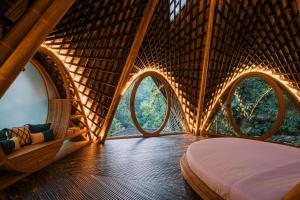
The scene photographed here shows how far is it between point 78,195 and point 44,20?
1.77 meters

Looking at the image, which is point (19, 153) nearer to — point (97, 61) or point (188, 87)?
point (97, 61)

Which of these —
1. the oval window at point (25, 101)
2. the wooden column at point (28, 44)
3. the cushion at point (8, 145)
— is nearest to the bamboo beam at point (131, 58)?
the oval window at point (25, 101)

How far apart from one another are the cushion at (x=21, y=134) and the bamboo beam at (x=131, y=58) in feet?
5.97

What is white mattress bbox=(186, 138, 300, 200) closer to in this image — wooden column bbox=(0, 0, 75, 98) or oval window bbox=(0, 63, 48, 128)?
wooden column bbox=(0, 0, 75, 98)

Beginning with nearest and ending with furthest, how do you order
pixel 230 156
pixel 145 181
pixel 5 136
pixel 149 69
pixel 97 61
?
pixel 230 156 < pixel 145 181 < pixel 5 136 < pixel 97 61 < pixel 149 69

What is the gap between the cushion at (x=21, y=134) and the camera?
292 cm

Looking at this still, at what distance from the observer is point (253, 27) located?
445 centimetres

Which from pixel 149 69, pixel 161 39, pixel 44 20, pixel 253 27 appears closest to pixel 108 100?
pixel 149 69

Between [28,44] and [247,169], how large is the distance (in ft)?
6.34

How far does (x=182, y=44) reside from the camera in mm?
5219

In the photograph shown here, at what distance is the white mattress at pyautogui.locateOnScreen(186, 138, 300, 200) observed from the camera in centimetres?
118

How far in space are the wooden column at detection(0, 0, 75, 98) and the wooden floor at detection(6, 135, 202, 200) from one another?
1357mm

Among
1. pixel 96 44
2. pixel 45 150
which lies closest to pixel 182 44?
pixel 96 44

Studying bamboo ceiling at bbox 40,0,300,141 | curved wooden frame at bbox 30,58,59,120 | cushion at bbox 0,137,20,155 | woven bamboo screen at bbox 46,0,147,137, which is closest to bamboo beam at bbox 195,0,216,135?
bamboo ceiling at bbox 40,0,300,141
